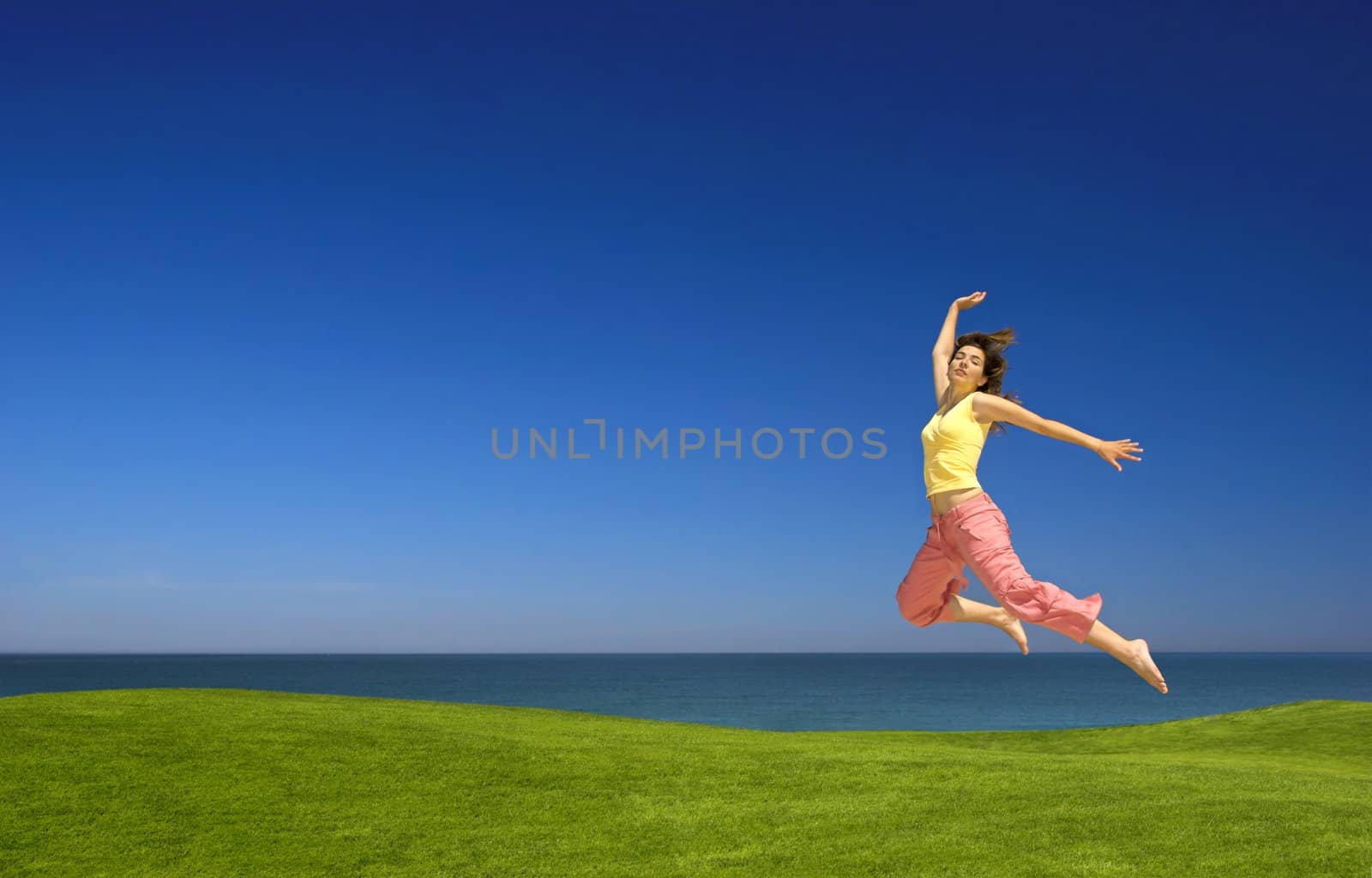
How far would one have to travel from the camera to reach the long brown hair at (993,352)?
16.4ft

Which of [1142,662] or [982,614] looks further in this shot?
[982,614]

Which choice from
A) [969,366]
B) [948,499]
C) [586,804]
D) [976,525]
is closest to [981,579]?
[976,525]

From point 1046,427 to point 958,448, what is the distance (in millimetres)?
463

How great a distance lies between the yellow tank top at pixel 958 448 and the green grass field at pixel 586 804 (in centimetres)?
578

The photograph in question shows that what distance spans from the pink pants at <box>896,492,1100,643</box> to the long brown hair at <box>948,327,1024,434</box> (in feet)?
2.00

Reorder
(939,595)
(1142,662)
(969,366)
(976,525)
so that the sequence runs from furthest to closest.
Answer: (939,595), (969,366), (976,525), (1142,662)

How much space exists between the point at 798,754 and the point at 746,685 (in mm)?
96094

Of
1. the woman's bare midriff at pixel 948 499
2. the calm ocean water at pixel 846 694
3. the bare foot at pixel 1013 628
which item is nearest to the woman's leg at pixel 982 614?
the bare foot at pixel 1013 628

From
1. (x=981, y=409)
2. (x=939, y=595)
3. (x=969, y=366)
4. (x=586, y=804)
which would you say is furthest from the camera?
(x=586, y=804)

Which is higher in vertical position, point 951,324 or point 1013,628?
point 951,324

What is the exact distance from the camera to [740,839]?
1043cm

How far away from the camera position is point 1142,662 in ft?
14.4

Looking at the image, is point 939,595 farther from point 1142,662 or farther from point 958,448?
point 1142,662

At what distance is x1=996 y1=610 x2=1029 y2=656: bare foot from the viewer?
529 centimetres
